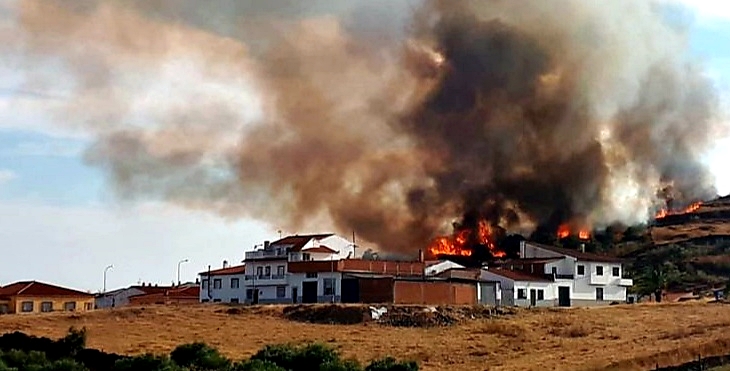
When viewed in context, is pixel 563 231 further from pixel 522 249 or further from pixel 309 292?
pixel 309 292

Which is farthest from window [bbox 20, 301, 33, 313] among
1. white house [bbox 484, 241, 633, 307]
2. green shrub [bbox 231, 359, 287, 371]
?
green shrub [bbox 231, 359, 287, 371]

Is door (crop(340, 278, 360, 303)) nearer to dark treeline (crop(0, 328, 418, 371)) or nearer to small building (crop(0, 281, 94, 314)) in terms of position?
small building (crop(0, 281, 94, 314))

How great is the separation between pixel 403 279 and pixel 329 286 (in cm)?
762

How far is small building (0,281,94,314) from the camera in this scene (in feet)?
303

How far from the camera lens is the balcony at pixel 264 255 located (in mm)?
98669

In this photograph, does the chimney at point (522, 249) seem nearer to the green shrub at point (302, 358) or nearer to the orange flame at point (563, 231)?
the orange flame at point (563, 231)

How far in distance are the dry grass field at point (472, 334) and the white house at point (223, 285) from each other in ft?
62.8

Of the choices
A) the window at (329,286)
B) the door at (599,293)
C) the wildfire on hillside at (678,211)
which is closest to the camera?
the window at (329,286)

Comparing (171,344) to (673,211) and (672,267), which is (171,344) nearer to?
(672,267)

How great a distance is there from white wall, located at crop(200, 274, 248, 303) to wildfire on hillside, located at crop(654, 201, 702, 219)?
75222 millimetres

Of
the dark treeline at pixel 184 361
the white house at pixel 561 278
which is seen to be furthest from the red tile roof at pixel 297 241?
the dark treeline at pixel 184 361

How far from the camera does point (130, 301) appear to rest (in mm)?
109750

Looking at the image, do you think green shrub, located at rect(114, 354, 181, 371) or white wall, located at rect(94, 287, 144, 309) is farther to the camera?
white wall, located at rect(94, 287, 144, 309)

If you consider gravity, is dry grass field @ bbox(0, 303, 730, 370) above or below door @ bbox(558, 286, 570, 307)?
below
